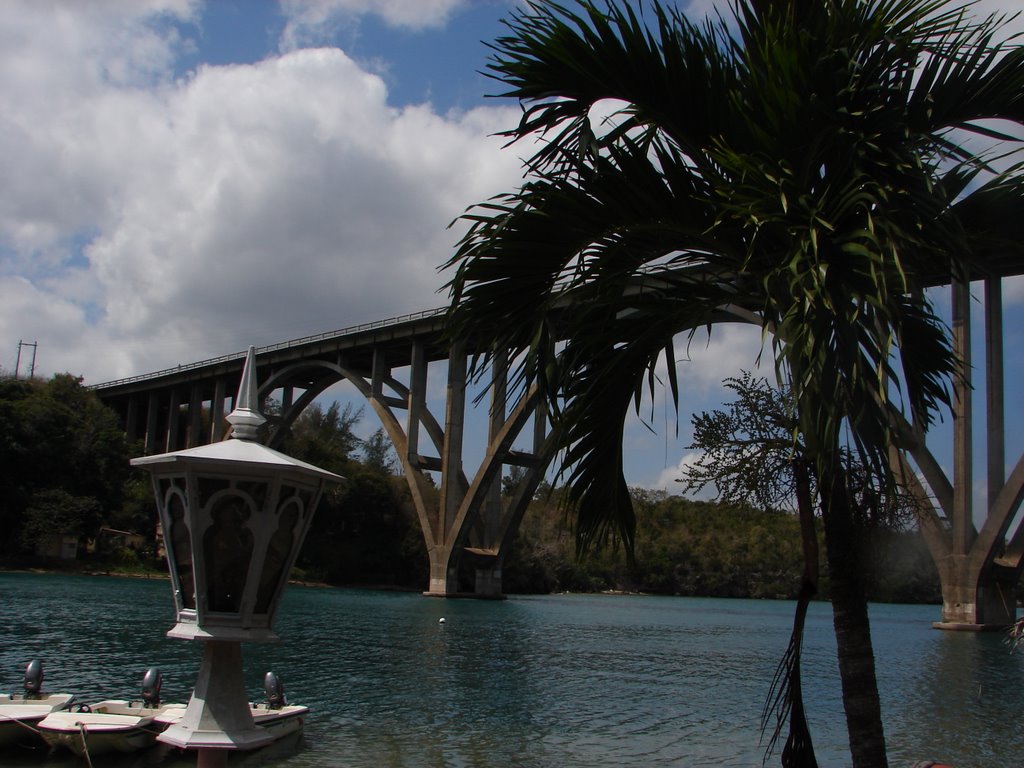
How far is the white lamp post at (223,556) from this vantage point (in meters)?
3.41

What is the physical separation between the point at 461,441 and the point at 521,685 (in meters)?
27.7

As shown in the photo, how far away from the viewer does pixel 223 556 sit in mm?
3547

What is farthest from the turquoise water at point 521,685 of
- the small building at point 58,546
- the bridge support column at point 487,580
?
the small building at point 58,546

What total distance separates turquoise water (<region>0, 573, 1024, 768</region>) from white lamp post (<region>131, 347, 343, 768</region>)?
19.1 feet

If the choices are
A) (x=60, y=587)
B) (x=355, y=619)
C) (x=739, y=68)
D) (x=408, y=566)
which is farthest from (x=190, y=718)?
(x=408, y=566)

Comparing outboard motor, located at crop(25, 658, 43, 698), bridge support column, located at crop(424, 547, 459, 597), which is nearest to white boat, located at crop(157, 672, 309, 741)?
outboard motor, located at crop(25, 658, 43, 698)

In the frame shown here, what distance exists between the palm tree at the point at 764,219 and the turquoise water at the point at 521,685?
21.5 ft

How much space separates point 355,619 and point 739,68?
2779cm

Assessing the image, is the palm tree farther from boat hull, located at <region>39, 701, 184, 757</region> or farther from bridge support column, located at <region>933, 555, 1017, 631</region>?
bridge support column, located at <region>933, 555, 1017, 631</region>

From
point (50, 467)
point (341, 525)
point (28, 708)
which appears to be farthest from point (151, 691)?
point (341, 525)

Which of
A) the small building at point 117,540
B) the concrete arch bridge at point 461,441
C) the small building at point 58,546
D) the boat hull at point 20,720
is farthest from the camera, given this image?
the small building at point 117,540

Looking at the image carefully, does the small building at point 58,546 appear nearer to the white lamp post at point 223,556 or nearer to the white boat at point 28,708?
the white boat at point 28,708

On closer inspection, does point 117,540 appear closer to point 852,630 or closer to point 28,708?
point 28,708

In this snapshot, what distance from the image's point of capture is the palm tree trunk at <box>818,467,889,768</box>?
345cm
